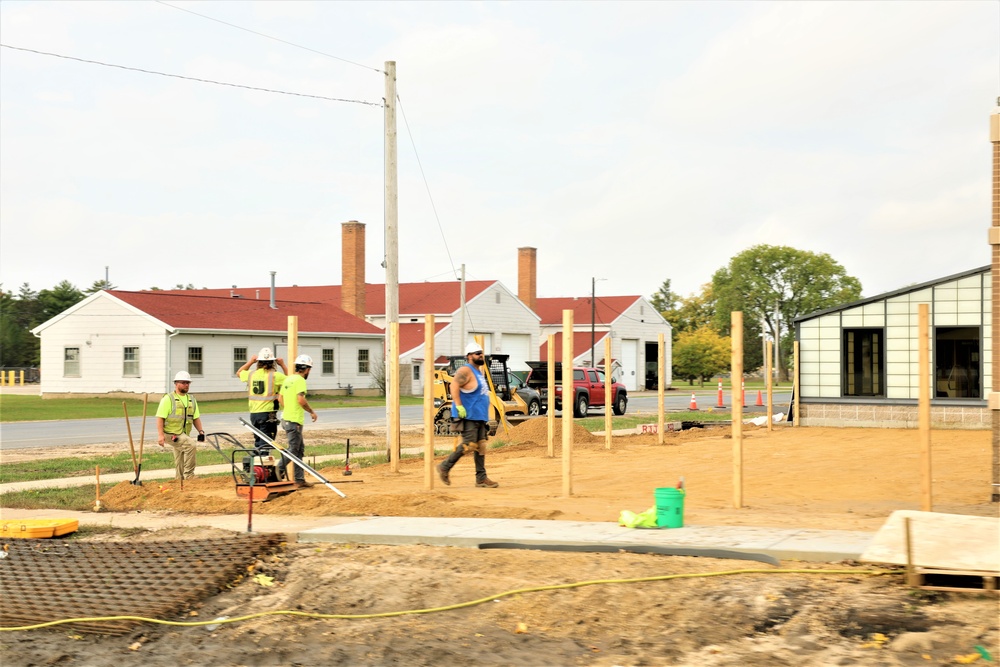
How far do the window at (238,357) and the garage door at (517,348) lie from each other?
759 inches

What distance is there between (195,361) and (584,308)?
118ft

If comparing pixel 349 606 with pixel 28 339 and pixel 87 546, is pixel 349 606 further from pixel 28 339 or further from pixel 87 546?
pixel 28 339

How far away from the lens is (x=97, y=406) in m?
41.8

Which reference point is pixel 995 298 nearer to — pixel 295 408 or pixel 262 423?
pixel 295 408

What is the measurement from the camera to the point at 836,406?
27516 mm

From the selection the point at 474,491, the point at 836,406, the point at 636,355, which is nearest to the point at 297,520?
the point at 474,491

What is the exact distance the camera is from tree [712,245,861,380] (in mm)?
102750

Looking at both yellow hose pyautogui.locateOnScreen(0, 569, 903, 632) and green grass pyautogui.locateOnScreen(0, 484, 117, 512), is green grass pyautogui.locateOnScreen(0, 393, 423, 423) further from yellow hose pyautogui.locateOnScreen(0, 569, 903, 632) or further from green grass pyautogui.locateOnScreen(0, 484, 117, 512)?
yellow hose pyautogui.locateOnScreen(0, 569, 903, 632)

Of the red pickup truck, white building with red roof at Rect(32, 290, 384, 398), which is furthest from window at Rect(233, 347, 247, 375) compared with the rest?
the red pickup truck

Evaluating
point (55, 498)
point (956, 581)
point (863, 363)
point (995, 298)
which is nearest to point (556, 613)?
point (956, 581)

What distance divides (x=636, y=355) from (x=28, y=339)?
1830 inches

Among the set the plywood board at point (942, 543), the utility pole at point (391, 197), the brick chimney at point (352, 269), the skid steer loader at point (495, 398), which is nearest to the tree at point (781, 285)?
the brick chimney at point (352, 269)

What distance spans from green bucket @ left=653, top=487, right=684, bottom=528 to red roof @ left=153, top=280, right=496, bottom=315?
160 feet

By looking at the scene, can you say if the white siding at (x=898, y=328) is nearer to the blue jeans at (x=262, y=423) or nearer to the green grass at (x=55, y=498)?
the blue jeans at (x=262, y=423)
